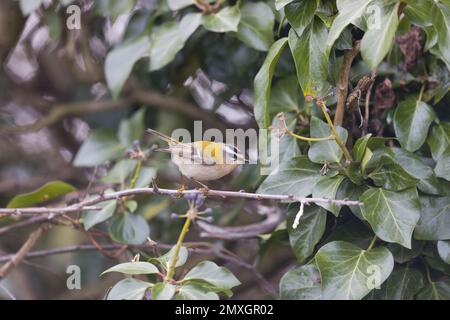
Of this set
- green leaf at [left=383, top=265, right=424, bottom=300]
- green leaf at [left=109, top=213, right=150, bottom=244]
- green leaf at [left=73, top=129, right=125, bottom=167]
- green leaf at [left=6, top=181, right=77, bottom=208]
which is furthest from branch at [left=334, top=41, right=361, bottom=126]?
green leaf at [left=73, top=129, right=125, bottom=167]

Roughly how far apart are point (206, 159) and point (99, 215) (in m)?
0.33

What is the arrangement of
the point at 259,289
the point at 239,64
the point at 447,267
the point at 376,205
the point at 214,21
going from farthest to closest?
the point at 259,289 < the point at 239,64 < the point at 214,21 < the point at 447,267 < the point at 376,205

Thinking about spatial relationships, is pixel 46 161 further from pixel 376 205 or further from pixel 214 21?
pixel 376 205

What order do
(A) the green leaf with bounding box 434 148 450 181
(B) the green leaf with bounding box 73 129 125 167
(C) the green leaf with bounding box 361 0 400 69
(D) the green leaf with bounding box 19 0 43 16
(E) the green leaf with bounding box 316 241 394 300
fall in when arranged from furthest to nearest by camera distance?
(B) the green leaf with bounding box 73 129 125 167 < (D) the green leaf with bounding box 19 0 43 16 < (A) the green leaf with bounding box 434 148 450 181 < (E) the green leaf with bounding box 316 241 394 300 < (C) the green leaf with bounding box 361 0 400 69

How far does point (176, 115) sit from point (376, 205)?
1.14 m

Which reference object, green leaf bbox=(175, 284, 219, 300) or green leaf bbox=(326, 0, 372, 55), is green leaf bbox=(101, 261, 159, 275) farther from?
green leaf bbox=(326, 0, 372, 55)

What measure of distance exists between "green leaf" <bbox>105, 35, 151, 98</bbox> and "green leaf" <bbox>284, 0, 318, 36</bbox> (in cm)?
64

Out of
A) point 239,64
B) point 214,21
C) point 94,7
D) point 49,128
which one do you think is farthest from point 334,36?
point 49,128

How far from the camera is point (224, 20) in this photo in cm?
175

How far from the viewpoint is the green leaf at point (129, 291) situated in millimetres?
1272

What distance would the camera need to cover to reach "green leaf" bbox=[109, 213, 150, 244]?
1.81 meters

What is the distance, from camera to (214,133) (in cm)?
223

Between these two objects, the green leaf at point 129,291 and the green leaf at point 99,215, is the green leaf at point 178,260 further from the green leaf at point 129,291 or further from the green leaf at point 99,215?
the green leaf at point 99,215
